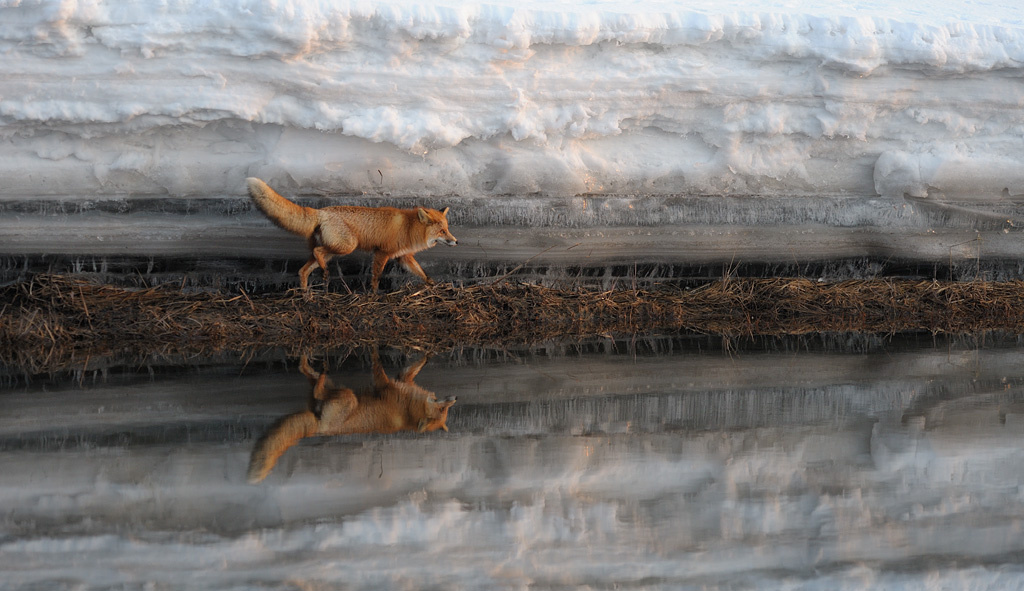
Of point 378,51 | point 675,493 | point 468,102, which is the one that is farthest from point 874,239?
point 675,493

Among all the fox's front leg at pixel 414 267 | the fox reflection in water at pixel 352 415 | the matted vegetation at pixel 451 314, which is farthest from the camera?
the fox's front leg at pixel 414 267

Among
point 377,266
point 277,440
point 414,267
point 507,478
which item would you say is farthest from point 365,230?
point 507,478

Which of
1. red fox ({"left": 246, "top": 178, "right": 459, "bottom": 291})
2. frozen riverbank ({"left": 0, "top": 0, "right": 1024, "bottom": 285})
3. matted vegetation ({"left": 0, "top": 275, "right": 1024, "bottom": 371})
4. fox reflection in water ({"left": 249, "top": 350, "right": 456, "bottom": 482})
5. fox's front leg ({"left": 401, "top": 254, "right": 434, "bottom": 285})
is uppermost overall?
frozen riverbank ({"left": 0, "top": 0, "right": 1024, "bottom": 285})

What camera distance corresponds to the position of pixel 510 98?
5.34 meters

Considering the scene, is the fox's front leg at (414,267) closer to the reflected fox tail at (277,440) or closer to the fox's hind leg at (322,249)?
the fox's hind leg at (322,249)

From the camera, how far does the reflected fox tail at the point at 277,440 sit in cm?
269

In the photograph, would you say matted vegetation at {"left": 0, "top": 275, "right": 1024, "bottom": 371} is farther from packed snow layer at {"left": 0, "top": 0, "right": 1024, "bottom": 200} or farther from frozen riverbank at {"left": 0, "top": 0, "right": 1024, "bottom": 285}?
packed snow layer at {"left": 0, "top": 0, "right": 1024, "bottom": 200}

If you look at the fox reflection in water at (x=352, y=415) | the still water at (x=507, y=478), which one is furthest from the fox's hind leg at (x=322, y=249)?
the fox reflection in water at (x=352, y=415)

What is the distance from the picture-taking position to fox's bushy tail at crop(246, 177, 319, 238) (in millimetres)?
4875

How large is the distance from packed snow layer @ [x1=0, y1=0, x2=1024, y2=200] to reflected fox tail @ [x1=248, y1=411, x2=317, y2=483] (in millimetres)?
2369

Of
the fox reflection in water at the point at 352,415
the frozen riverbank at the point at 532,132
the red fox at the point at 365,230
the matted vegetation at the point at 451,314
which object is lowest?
the matted vegetation at the point at 451,314

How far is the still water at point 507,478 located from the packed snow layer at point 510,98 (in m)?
1.59

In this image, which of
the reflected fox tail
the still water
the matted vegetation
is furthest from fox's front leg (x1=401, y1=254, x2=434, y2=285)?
the reflected fox tail

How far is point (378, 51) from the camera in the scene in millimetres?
5199
